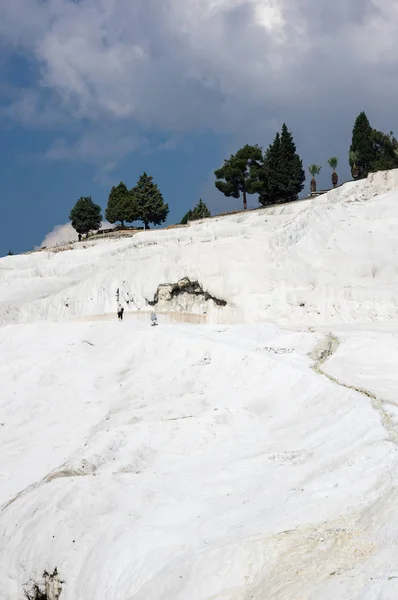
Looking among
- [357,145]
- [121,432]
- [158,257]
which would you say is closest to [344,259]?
[158,257]

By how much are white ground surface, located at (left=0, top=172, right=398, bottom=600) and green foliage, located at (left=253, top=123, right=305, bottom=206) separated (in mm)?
25817

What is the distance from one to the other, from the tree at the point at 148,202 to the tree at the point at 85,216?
480cm

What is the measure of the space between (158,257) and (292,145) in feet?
110

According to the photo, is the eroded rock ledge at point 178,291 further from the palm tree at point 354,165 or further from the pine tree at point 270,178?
the palm tree at point 354,165

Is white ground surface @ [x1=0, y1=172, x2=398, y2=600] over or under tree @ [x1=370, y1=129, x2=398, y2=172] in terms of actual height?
under

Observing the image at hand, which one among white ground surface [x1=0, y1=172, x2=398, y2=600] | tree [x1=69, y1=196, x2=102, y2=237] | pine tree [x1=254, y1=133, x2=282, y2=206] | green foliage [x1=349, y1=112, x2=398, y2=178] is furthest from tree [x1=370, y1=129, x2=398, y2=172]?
tree [x1=69, y1=196, x2=102, y2=237]

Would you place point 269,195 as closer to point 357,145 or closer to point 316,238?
point 357,145

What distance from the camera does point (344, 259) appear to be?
31.0m

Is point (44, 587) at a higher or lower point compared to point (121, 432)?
lower

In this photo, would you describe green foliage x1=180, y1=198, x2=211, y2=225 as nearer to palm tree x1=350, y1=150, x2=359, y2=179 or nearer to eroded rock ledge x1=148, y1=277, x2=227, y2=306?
palm tree x1=350, y1=150, x2=359, y2=179

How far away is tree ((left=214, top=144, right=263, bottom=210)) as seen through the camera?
6278 cm

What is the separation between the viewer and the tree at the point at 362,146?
206 ft

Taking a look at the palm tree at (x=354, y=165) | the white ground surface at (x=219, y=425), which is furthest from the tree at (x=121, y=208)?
the white ground surface at (x=219, y=425)

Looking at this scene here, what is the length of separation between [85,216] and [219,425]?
186 ft
